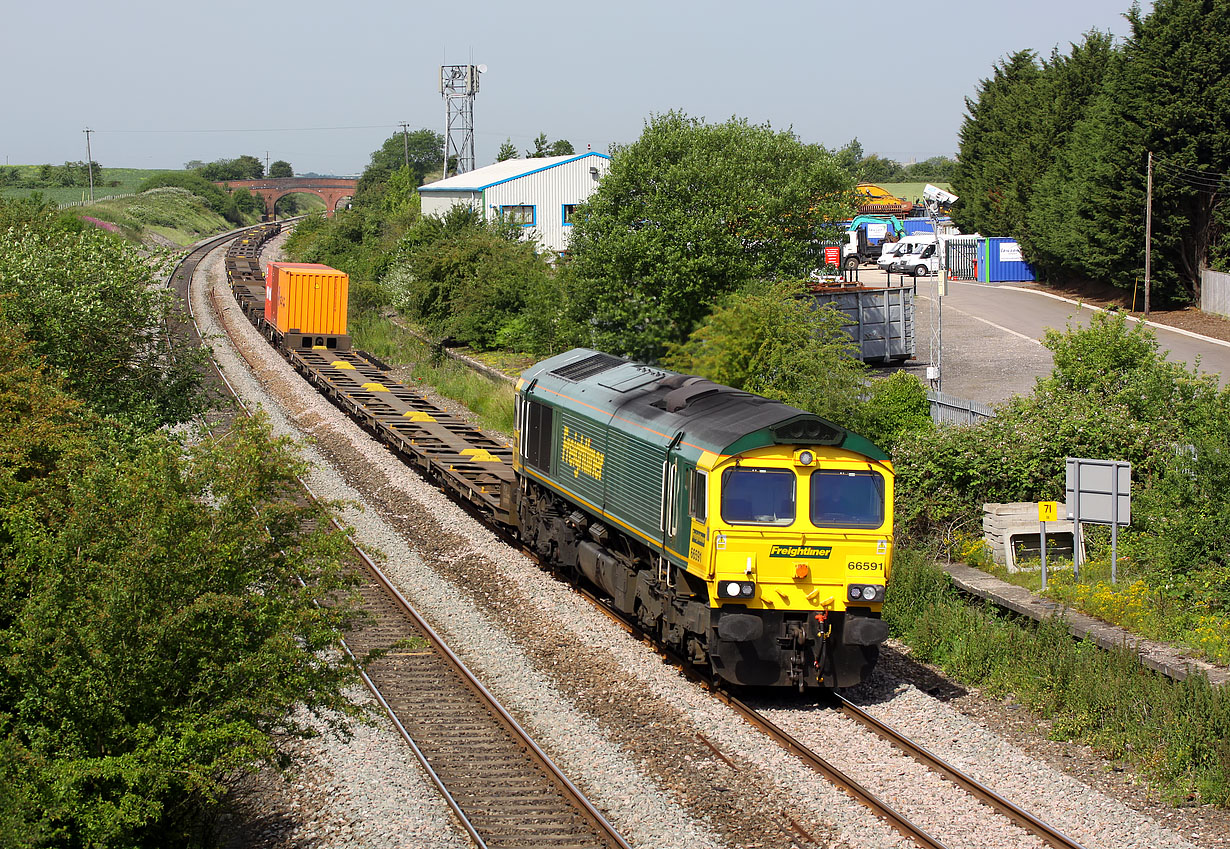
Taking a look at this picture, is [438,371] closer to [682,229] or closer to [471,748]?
[682,229]

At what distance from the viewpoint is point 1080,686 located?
1258cm

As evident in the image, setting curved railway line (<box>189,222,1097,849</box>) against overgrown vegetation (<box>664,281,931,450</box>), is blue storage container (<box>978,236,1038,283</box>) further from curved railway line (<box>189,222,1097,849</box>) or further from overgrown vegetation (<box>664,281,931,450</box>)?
overgrown vegetation (<box>664,281,931,450</box>)

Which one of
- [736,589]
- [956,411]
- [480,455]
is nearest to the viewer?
[736,589]

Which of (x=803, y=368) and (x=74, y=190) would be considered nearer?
(x=803, y=368)

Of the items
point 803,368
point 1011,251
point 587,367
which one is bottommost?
point 803,368

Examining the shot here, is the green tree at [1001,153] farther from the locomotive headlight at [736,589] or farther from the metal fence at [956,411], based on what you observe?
the locomotive headlight at [736,589]

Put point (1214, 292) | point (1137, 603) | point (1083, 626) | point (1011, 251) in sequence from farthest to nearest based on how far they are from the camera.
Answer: point (1011, 251), point (1214, 292), point (1137, 603), point (1083, 626)

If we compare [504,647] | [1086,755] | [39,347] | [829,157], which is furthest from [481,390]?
[1086,755]

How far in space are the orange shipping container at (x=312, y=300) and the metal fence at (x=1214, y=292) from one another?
1268 inches

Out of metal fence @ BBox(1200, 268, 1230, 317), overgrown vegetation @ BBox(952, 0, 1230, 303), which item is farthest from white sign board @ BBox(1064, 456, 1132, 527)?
overgrown vegetation @ BBox(952, 0, 1230, 303)

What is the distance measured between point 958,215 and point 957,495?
5695 centimetres

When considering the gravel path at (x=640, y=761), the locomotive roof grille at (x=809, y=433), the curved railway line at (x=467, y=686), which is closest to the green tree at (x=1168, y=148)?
the curved railway line at (x=467, y=686)

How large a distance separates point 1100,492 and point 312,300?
30.8 m

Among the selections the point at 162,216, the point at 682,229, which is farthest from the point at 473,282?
the point at 162,216
